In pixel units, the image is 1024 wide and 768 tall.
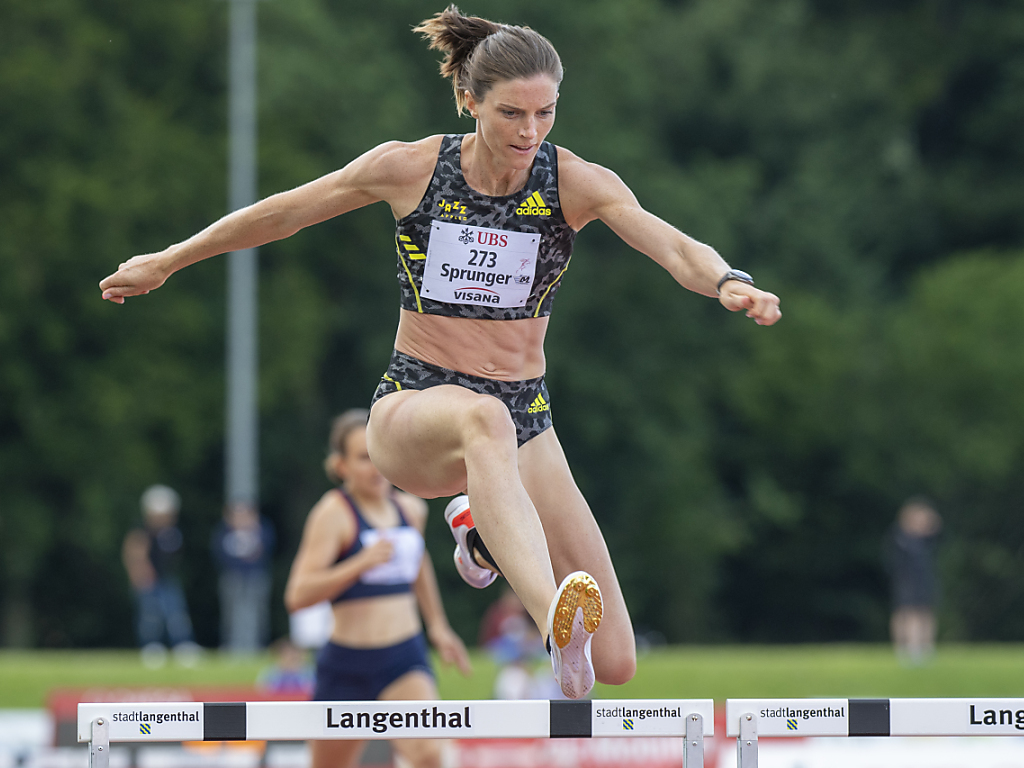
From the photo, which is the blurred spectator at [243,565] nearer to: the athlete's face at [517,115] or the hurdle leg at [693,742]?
the athlete's face at [517,115]

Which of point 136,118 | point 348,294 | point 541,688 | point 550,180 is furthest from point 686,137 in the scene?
point 550,180

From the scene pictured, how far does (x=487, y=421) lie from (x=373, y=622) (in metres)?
2.75

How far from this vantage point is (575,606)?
4547 mm

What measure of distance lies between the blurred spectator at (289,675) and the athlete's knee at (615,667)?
23.5 feet

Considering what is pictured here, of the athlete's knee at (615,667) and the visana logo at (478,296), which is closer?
the visana logo at (478,296)

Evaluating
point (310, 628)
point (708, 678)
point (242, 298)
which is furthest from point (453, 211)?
point (242, 298)

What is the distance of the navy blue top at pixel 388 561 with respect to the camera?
24.4 feet

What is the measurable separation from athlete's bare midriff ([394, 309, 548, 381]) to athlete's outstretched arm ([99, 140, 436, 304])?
0.43 metres

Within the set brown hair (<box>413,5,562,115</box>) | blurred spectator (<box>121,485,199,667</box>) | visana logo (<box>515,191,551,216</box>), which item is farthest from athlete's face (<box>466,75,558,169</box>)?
Answer: blurred spectator (<box>121,485,199,667</box>)

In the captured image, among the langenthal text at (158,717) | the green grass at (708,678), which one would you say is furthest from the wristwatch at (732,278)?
the green grass at (708,678)

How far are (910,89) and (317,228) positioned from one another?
1406cm

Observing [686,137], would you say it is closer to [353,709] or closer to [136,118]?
[136,118]

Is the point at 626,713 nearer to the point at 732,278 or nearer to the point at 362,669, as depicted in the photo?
the point at 732,278

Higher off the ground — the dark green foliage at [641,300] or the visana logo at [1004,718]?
the dark green foliage at [641,300]
